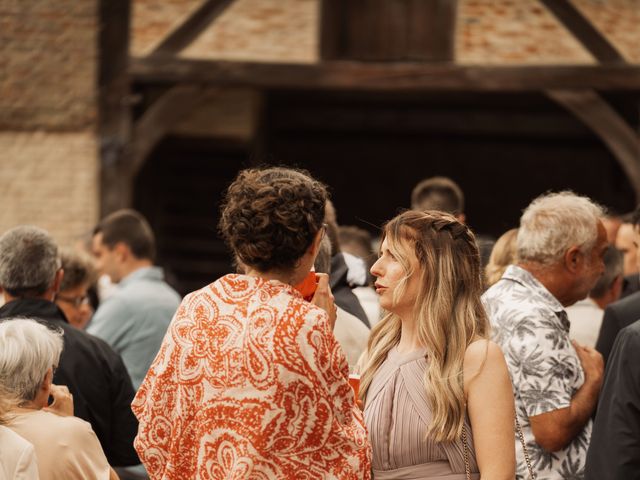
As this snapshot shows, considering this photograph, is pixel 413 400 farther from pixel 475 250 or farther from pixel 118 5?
pixel 118 5

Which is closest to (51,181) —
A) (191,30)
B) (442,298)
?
(191,30)

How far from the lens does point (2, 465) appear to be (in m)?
3.07

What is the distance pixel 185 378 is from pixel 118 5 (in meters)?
8.05

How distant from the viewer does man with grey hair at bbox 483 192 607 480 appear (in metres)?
3.55

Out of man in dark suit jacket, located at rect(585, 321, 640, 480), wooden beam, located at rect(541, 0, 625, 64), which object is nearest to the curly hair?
man in dark suit jacket, located at rect(585, 321, 640, 480)

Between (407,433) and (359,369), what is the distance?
383 millimetres

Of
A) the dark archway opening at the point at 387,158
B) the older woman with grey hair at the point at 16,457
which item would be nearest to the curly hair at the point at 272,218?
the older woman with grey hair at the point at 16,457

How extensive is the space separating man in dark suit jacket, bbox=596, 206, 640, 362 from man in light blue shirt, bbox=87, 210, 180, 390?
7.42 ft

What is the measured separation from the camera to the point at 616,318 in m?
4.30

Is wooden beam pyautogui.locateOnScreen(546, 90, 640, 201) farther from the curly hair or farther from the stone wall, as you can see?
the curly hair

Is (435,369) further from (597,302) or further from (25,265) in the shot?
(597,302)

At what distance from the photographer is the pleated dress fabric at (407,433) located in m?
2.91

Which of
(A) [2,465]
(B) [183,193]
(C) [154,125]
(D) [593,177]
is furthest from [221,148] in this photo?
(A) [2,465]

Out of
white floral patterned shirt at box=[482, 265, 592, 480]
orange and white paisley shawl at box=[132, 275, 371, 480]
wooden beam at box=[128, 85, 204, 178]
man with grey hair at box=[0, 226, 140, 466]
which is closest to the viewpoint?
orange and white paisley shawl at box=[132, 275, 371, 480]
